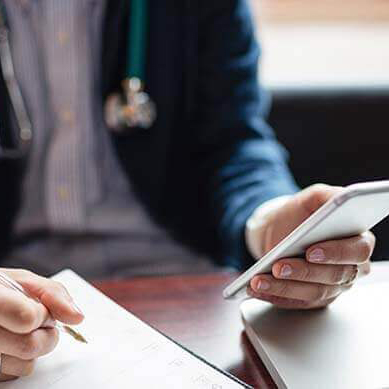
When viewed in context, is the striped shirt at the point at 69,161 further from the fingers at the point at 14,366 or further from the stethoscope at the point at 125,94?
the fingers at the point at 14,366

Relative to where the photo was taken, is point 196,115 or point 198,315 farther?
point 196,115

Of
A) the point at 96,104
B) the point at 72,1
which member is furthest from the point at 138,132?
the point at 72,1

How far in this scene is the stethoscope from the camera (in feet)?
3.00

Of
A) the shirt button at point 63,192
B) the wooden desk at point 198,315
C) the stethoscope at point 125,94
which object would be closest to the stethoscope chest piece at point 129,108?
the stethoscope at point 125,94

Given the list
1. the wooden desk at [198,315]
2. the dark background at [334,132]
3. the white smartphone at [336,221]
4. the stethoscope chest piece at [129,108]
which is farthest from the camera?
the dark background at [334,132]

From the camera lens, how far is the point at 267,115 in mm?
1226

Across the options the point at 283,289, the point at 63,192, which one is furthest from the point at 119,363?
the point at 63,192

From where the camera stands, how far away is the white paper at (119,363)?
53cm

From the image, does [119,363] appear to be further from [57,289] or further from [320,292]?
[320,292]

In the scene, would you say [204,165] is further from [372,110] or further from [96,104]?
[372,110]

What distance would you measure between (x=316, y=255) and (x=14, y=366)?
0.83 feet

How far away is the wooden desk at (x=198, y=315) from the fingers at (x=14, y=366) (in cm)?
15

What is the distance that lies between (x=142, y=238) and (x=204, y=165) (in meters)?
0.14

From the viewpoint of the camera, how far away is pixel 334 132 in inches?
49.6
